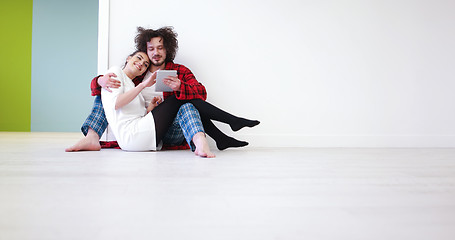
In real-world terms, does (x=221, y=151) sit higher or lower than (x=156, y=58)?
lower

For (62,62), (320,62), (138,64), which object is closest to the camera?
(138,64)

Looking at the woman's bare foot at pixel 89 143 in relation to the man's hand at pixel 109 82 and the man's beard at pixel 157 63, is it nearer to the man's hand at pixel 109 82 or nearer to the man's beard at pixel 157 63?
the man's hand at pixel 109 82

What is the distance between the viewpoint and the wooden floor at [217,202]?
0.76 metres

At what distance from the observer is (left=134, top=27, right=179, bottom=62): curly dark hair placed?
271cm

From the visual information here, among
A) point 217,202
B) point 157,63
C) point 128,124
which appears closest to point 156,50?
point 157,63

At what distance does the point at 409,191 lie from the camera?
122 cm

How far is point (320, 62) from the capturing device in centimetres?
325

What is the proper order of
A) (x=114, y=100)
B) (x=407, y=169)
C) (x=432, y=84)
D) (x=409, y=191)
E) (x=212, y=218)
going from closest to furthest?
(x=212, y=218), (x=409, y=191), (x=407, y=169), (x=114, y=100), (x=432, y=84)

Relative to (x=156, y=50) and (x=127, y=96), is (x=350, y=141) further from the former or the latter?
(x=127, y=96)

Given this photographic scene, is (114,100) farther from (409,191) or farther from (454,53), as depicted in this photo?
(454,53)

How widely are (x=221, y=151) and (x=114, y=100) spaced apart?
2.71 ft

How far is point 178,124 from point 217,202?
4.87 feet

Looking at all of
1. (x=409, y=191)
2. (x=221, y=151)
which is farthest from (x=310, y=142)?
(x=409, y=191)

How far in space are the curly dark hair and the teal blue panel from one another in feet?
8.86
